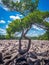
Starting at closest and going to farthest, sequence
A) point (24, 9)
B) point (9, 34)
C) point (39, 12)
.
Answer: point (39, 12), point (9, 34), point (24, 9)

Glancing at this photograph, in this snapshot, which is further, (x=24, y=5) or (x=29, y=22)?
(x=24, y=5)

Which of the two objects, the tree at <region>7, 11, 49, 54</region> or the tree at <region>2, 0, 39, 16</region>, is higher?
the tree at <region>2, 0, 39, 16</region>

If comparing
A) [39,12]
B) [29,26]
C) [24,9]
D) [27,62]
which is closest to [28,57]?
[27,62]

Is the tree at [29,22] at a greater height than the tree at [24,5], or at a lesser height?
lesser

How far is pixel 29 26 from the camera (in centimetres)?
1419

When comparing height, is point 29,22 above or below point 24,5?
below

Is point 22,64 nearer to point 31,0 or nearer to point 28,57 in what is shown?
point 28,57

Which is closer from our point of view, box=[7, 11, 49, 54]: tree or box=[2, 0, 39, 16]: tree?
box=[7, 11, 49, 54]: tree

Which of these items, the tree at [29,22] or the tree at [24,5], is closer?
the tree at [29,22]

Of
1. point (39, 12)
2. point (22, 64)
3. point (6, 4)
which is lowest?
point (22, 64)

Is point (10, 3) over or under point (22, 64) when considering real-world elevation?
over

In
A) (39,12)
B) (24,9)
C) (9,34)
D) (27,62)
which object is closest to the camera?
(27,62)

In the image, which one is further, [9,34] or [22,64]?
[9,34]

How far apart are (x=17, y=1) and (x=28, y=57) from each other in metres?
5.69
